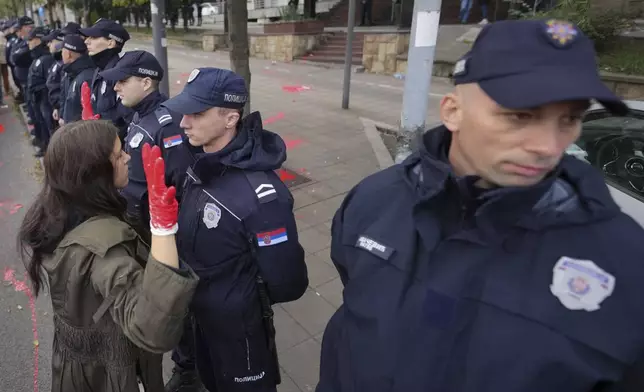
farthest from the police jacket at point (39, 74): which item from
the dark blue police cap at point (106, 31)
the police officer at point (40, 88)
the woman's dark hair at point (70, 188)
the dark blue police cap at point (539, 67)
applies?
the dark blue police cap at point (539, 67)

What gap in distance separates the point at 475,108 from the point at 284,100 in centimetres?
985

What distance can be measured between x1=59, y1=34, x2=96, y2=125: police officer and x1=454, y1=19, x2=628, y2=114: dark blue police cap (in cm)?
471

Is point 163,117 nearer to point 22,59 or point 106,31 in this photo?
point 106,31

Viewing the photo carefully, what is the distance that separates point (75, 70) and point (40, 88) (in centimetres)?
281

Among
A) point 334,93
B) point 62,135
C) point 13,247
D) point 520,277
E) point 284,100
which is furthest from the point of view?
point 334,93

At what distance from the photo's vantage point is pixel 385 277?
1.24 metres

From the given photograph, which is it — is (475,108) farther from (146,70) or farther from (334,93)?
(334,93)

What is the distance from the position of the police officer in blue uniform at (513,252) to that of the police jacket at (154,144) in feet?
7.07

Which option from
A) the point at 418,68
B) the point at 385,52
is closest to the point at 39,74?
the point at 418,68

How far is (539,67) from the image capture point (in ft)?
3.28

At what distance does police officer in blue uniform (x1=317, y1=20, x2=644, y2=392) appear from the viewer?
3.26ft

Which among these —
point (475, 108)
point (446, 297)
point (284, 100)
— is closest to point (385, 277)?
point (446, 297)

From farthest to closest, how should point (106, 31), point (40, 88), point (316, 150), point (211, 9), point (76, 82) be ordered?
point (211, 9), point (40, 88), point (316, 150), point (76, 82), point (106, 31)

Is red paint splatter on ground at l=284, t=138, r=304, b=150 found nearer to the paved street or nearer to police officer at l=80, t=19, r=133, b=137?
the paved street
